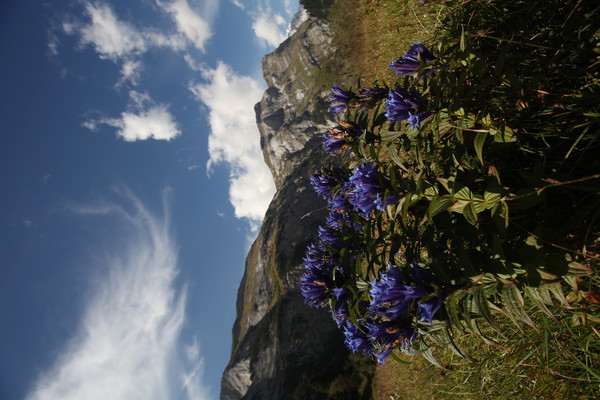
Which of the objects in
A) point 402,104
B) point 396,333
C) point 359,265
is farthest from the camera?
point 359,265

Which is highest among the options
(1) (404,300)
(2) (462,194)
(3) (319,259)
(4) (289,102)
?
(4) (289,102)

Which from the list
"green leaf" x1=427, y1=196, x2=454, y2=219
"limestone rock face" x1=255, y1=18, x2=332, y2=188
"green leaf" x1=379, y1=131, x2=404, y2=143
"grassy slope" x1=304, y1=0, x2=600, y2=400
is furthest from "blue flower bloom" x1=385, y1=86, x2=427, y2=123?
"limestone rock face" x1=255, y1=18, x2=332, y2=188

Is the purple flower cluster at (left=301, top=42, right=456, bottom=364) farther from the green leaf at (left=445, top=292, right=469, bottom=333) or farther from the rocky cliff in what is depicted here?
the rocky cliff

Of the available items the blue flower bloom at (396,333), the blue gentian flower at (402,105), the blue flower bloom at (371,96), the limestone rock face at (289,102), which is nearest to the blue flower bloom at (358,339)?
the blue flower bloom at (396,333)

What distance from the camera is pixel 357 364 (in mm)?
9836

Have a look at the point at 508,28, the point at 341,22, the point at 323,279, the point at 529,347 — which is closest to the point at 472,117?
the point at 508,28

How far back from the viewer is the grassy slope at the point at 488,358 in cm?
265

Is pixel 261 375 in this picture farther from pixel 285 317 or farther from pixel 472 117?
pixel 472 117

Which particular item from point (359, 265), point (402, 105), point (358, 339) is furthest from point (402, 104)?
point (358, 339)

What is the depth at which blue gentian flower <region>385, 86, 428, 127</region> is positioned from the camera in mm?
2639

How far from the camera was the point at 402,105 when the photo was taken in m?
2.68

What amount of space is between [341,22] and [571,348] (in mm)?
15186

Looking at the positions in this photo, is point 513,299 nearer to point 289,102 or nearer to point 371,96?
point 371,96

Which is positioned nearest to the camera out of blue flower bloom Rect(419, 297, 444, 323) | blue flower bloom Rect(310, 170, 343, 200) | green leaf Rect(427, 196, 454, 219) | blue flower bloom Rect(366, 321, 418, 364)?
blue flower bloom Rect(419, 297, 444, 323)
